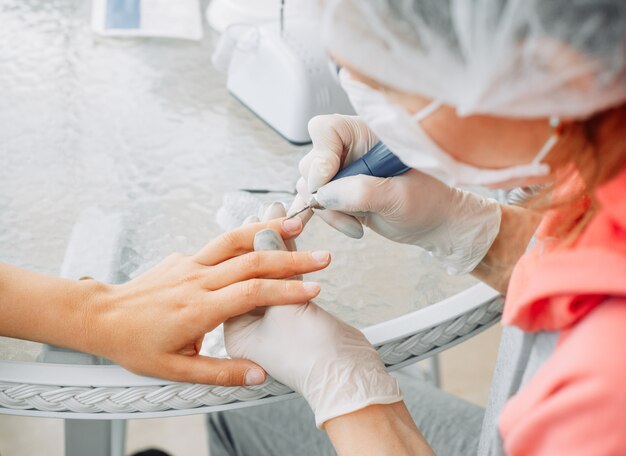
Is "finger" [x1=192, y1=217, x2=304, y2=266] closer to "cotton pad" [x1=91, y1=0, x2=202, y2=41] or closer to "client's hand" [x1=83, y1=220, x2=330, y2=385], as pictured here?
"client's hand" [x1=83, y1=220, x2=330, y2=385]

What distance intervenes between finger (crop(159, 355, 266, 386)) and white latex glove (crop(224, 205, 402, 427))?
0.02 m

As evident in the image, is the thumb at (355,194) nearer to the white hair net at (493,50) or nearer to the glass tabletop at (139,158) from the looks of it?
the glass tabletop at (139,158)

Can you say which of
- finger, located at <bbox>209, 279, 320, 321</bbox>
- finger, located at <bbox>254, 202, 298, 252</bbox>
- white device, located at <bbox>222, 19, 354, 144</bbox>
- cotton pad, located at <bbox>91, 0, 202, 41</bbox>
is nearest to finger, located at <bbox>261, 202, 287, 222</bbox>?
finger, located at <bbox>254, 202, 298, 252</bbox>

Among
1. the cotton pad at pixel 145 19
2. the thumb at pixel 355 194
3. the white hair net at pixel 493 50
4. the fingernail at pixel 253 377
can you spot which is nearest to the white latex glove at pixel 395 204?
the thumb at pixel 355 194

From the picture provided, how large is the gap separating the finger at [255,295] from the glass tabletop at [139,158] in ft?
0.38

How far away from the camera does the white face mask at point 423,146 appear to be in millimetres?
629

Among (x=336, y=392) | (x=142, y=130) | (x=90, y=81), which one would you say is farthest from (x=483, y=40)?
(x=90, y=81)

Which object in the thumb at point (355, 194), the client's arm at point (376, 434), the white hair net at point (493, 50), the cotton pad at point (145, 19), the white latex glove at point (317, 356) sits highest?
the white hair net at point (493, 50)

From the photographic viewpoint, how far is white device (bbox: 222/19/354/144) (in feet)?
3.85

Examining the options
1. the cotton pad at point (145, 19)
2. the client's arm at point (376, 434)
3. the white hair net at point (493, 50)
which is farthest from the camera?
the cotton pad at point (145, 19)

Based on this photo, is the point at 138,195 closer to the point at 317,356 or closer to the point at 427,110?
the point at 317,356

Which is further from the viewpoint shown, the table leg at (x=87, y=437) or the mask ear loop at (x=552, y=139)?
the table leg at (x=87, y=437)

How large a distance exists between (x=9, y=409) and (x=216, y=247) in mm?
296

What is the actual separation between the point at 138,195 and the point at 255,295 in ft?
1.05
